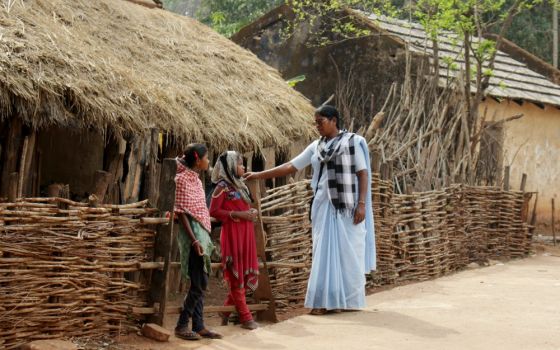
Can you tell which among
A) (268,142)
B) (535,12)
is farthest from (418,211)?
(535,12)

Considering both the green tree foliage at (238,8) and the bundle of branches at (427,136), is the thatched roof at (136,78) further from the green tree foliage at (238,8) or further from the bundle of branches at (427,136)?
the green tree foliage at (238,8)

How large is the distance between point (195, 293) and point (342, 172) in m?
1.57

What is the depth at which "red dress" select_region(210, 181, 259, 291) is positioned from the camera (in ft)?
22.4

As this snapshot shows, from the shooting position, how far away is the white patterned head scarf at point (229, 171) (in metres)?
6.74

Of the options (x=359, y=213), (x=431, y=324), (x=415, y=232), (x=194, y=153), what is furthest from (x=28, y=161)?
(x=415, y=232)

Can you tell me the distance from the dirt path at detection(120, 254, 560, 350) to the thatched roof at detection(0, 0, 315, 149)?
2705mm

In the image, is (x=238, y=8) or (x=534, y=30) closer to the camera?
(x=238, y=8)

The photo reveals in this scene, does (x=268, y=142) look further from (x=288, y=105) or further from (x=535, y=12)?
(x=535, y=12)

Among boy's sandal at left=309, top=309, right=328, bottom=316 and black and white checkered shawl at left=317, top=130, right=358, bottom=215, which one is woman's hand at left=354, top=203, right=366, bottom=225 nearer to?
black and white checkered shawl at left=317, top=130, right=358, bottom=215

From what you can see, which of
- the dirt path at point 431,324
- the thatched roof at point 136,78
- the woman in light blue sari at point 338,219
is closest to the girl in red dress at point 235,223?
the dirt path at point 431,324

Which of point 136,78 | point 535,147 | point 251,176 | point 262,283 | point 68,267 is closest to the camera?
point 68,267

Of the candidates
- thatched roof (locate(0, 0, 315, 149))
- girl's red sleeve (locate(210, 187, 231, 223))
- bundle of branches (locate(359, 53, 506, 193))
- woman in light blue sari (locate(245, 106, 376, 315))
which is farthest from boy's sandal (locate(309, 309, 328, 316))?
bundle of branches (locate(359, 53, 506, 193))

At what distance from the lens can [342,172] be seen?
23.5 feet

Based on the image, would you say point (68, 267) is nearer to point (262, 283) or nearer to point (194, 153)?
point (194, 153)
